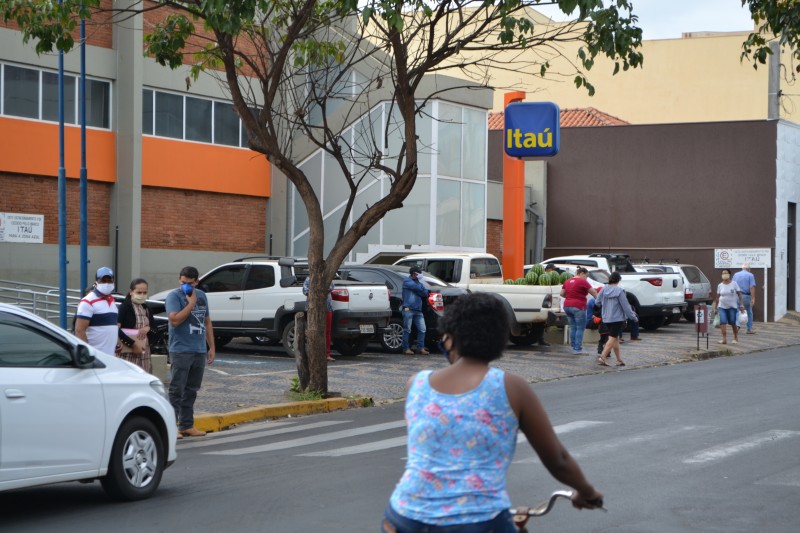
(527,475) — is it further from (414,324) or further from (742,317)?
(742,317)

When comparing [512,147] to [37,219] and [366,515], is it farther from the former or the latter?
[366,515]

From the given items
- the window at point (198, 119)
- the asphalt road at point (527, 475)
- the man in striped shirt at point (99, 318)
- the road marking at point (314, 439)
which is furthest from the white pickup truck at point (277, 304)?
the window at point (198, 119)

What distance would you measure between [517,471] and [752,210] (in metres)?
30.4

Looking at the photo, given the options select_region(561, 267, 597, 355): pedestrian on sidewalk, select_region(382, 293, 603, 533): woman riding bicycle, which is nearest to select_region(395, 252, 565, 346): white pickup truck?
select_region(561, 267, 597, 355): pedestrian on sidewalk

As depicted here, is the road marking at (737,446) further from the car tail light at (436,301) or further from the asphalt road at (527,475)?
the car tail light at (436,301)

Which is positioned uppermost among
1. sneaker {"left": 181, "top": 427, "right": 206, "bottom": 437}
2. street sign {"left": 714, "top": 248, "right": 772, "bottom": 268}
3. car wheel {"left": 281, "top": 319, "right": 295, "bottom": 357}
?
street sign {"left": 714, "top": 248, "right": 772, "bottom": 268}

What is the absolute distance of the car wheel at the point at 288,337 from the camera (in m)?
21.9

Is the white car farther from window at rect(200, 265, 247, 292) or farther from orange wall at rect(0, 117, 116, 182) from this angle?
orange wall at rect(0, 117, 116, 182)

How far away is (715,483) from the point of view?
9.45 metres

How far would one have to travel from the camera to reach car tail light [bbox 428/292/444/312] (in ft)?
75.2

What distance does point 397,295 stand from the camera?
23062 mm

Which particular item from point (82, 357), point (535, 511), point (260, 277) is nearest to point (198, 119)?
point (260, 277)

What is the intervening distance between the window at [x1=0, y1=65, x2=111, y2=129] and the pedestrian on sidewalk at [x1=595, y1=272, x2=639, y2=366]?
14339 millimetres

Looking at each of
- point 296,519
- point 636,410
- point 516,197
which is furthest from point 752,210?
point 296,519
